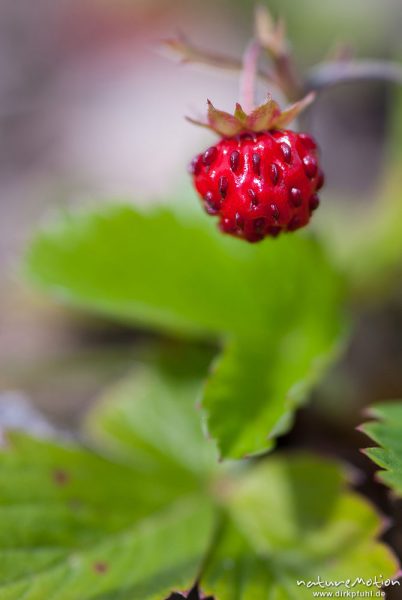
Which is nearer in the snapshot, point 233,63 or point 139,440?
point 233,63

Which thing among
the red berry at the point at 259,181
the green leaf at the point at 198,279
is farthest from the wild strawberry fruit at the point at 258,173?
the green leaf at the point at 198,279

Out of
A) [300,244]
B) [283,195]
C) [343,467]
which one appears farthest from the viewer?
[300,244]

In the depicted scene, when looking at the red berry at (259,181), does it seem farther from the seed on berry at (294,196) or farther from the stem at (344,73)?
the stem at (344,73)

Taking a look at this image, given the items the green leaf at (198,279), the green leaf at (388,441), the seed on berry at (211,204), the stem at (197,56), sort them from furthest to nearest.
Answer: the green leaf at (198,279), the stem at (197,56), the seed on berry at (211,204), the green leaf at (388,441)

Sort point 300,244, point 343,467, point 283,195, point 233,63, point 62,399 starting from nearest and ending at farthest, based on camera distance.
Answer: point 283,195, point 233,63, point 343,467, point 300,244, point 62,399

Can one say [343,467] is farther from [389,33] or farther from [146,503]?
[389,33]

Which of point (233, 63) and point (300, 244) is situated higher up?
point (233, 63)

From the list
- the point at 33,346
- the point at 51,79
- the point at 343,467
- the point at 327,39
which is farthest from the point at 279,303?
the point at 51,79
